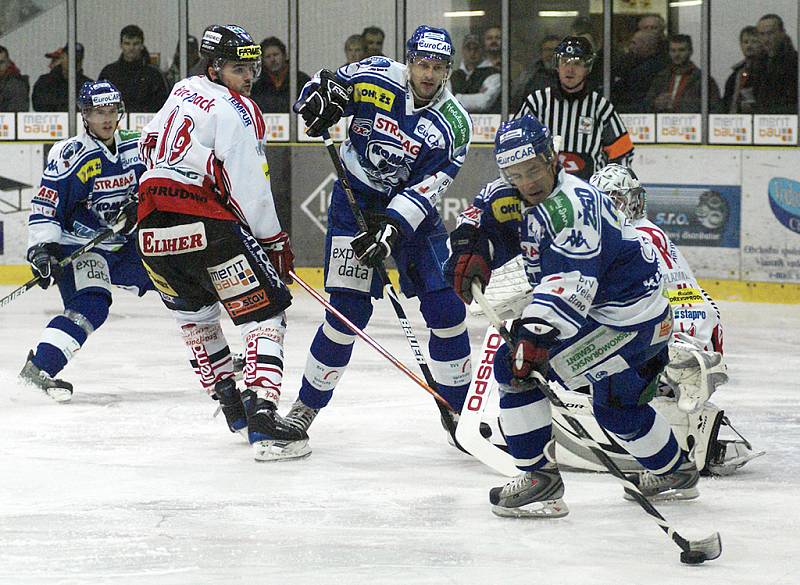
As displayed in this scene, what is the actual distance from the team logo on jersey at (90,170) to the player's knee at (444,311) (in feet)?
5.13

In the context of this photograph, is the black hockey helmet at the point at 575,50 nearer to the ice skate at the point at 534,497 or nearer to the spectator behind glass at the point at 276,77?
the ice skate at the point at 534,497

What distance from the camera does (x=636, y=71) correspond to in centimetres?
849

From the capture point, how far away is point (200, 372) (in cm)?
458

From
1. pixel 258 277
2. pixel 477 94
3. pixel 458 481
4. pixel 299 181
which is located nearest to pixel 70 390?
pixel 258 277

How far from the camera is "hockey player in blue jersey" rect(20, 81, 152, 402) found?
5.25 meters

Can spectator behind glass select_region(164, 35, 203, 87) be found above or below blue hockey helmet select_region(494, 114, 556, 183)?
above

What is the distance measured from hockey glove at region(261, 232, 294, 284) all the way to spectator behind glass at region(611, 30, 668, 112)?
4570mm

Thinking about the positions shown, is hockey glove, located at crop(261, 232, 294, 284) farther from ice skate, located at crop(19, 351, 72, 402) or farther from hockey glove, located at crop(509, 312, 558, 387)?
ice skate, located at crop(19, 351, 72, 402)

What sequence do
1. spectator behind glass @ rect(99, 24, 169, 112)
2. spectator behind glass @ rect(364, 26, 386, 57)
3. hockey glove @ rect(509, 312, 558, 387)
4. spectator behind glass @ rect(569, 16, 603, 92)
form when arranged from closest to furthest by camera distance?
hockey glove @ rect(509, 312, 558, 387) < spectator behind glass @ rect(569, 16, 603, 92) < spectator behind glass @ rect(364, 26, 386, 57) < spectator behind glass @ rect(99, 24, 169, 112)

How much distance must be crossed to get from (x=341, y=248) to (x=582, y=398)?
88 cm

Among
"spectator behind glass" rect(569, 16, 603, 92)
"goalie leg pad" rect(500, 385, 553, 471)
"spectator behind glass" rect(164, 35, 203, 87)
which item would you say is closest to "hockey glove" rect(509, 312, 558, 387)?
"goalie leg pad" rect(500, 385, 553, 471)

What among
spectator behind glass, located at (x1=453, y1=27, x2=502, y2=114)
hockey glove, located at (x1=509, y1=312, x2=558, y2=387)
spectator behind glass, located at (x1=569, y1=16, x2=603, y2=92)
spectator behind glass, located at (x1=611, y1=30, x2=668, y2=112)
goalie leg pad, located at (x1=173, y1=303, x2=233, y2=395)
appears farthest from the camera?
spectator behind glass, located at (x1=453, y1=27, x2=502, y2=114)

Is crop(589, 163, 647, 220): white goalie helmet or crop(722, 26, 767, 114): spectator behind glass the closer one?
crop(589, 163, 647, 220): white goalie helmet

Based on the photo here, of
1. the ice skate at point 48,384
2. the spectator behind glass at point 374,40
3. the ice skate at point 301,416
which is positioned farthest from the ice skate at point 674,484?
the spectator behind glass at point 374,40
